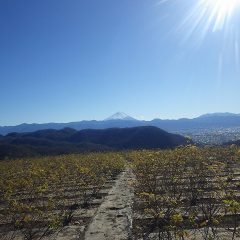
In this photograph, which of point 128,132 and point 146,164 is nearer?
point 146,164

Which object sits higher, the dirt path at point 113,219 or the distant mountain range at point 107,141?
the distant mountain range at point 107,141

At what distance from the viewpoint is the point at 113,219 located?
1068 cm

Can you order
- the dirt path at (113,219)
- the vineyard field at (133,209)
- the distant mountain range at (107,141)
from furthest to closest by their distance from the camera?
1. the distant mountain range at (107,141)
2. the dirt path at (113,219)
3. the vineyard field at (133,209)

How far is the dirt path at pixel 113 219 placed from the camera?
9.30 metres

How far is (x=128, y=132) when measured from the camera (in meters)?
112

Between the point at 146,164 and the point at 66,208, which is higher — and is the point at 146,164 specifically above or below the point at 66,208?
above

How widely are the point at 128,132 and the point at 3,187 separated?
98.5 metres

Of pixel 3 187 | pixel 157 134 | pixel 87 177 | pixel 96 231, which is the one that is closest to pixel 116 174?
pixel 87 177

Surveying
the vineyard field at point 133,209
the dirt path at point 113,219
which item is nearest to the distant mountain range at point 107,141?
the vineyard field at point 133,209

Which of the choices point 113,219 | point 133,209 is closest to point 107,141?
point 133,209

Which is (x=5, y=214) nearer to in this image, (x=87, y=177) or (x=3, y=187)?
(x=3, y=187)

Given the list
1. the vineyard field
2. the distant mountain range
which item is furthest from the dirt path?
the distant mountain range

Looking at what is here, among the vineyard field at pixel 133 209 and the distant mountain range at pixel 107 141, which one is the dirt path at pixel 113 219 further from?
the distant mountain range at pixel 107 141

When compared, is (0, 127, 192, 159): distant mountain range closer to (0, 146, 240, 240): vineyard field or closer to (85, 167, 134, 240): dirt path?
(0, 146, 240, 240): vineyard field
